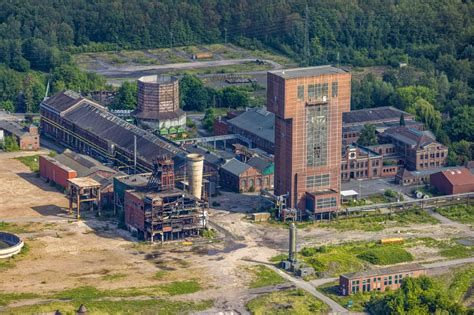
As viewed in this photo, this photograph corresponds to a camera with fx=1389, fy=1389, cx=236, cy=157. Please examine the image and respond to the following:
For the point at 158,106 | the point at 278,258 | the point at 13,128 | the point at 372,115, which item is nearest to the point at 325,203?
the point at 278,258

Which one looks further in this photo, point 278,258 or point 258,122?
point 258,122

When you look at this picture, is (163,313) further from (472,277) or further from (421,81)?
(421,81)

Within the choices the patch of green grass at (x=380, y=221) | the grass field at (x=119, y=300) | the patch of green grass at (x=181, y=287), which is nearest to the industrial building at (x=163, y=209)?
the patch of green grass at (x=181, y=287)

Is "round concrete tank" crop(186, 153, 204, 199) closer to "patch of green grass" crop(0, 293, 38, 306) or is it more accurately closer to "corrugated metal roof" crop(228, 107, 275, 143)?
"corrugated metal roof" crop(228, 107, 275, 143)

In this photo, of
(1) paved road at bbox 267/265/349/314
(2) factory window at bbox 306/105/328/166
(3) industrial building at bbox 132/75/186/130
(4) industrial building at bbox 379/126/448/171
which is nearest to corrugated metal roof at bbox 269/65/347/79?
(2) factory window at bbox 306/105/328/166

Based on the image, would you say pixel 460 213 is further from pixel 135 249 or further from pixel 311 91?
pixel 135 249

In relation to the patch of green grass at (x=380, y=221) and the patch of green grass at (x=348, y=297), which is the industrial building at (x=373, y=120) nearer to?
the patch of green grass at (x=380, y=221)

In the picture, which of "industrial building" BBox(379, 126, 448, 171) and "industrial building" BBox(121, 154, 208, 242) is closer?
"industrial building" BBox(121, 154, 208, 242)
